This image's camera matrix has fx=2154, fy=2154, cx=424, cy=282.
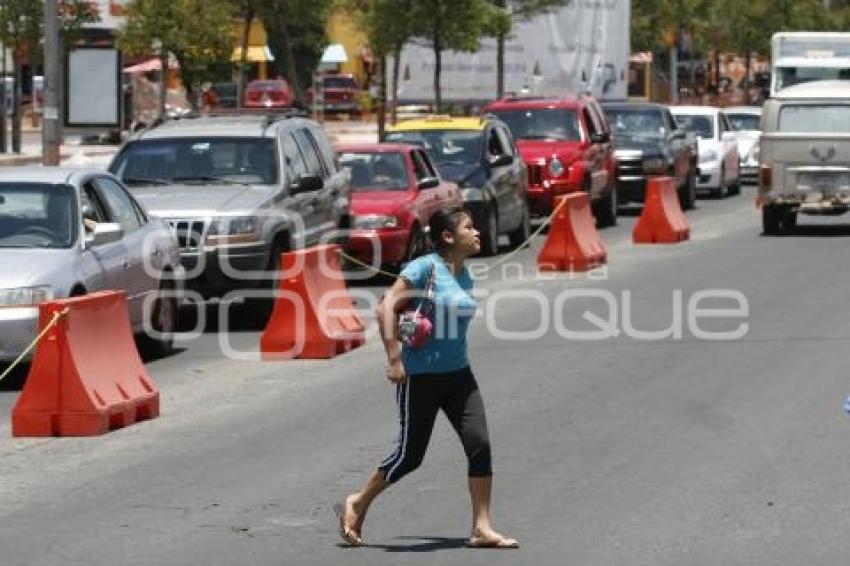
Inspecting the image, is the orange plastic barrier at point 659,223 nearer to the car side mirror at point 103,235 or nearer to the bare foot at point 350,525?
the car side mirror at point 103,235

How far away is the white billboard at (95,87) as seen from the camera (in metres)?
33.9

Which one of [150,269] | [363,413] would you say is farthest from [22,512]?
[150,269]

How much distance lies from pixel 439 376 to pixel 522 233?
19.4m

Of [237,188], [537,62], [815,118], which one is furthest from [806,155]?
[537,62]

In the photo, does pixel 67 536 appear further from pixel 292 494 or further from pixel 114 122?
pixel 114 122

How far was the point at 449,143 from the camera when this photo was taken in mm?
28375

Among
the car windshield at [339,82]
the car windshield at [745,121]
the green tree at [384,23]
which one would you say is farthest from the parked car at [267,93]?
the car windshield at [745,121]

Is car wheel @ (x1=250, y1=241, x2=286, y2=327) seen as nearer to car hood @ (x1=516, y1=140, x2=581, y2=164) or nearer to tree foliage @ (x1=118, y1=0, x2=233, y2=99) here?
car hood @ (x1=516, y1=140, x2=581, y2=164)

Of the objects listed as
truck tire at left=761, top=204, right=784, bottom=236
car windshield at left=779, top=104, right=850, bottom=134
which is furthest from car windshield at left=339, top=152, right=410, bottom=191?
car windshield at left=779, top=104, right=850, bottom=134

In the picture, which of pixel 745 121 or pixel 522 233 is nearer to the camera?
pixel 522 233

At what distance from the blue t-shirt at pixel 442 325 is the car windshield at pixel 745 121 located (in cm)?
3818

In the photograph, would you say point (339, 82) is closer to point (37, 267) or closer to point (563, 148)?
point (563, 148)

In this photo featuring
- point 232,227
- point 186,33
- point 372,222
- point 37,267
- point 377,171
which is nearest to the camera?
point 37,267

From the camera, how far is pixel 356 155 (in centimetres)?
2506
